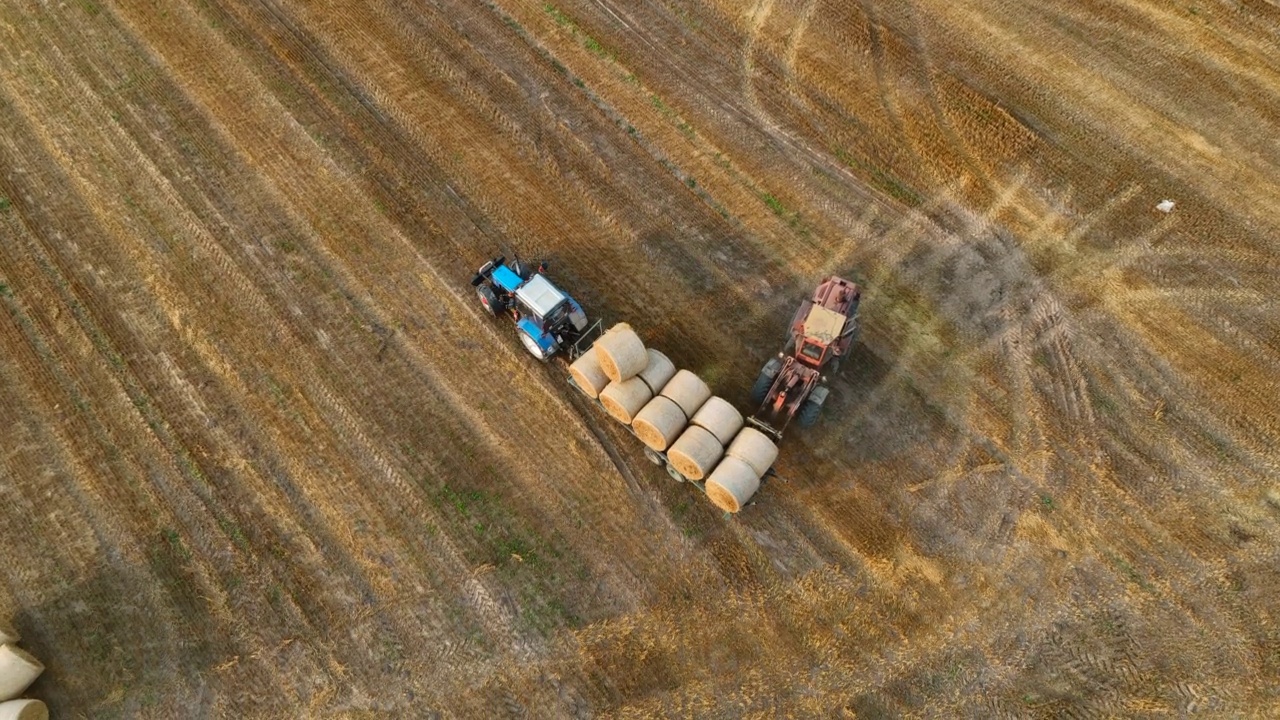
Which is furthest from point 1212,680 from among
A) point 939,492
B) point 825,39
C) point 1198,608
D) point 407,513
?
point 825,39

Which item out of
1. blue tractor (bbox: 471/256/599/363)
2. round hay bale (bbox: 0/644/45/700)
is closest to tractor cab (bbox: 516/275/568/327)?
blue tractor (bbox: 471/256/599/363)

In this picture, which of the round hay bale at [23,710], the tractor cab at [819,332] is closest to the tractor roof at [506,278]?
the tractor cab at [819,332]

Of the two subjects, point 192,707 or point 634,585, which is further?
point 634,585

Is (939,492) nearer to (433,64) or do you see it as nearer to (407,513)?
(407,513)

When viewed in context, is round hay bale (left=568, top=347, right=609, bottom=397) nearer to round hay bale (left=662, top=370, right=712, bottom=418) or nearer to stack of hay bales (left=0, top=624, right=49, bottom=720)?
round hay bale (left=662, top=370, right=712, bottom=418)

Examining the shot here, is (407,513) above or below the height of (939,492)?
below

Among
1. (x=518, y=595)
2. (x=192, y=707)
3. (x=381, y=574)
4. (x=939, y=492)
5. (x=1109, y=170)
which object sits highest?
(x=1109, y=170)

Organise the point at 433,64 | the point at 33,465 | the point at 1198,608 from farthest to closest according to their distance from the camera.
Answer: the point at 433,64
the point at 33,465
the point at 1198,608
